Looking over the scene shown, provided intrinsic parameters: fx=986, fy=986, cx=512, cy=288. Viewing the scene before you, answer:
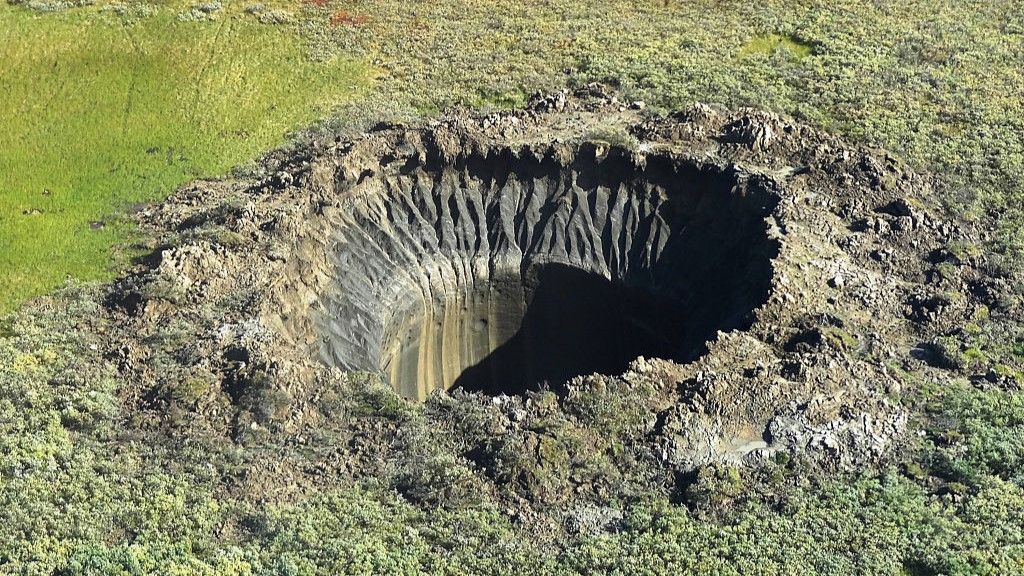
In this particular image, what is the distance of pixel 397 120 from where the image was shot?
138ft

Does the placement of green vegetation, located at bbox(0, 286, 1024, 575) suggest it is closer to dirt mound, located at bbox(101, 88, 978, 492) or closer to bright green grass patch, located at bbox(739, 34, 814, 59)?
dirt mound, located at bbox(101, 88, 978, 492)

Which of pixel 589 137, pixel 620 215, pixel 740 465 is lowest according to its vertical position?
pixel 740 465

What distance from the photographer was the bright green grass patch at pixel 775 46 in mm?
47406

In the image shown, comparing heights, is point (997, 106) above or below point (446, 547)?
above

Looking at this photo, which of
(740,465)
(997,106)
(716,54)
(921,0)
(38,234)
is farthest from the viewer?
(921,0)

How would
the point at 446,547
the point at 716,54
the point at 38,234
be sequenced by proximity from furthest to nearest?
the point at 716,54, the point at 38,234, the point at 446,547

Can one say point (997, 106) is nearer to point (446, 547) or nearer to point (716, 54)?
point (716, 54)

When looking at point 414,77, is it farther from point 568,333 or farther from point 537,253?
point 568,333

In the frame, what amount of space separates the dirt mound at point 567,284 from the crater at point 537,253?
0.08 m

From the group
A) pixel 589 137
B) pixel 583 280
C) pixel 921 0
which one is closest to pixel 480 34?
pixel 589 137

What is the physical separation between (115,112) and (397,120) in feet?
43.2

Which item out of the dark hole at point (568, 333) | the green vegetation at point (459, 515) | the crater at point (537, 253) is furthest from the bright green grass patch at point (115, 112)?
the dark hole at point (568, 333)

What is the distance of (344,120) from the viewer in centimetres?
4294

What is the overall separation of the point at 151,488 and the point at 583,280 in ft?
59.4
